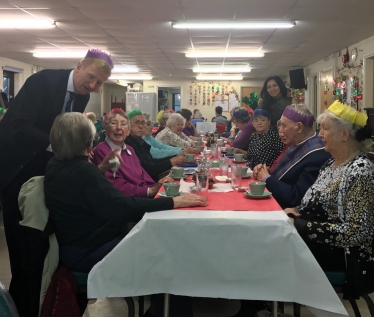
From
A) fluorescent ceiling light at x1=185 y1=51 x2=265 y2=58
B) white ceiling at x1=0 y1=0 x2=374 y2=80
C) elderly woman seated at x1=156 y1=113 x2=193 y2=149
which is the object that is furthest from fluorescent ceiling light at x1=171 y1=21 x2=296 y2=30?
fluorescent ceiling light at x1=185 y1=51 x2=265 y2=58

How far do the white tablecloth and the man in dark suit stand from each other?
28.4 inches

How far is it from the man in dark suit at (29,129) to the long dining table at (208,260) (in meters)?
0.70

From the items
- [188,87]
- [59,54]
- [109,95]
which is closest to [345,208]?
[59,54]

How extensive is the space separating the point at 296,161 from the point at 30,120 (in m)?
1.60

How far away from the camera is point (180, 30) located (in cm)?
714

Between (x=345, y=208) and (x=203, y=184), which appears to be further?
(x=203, y=184)

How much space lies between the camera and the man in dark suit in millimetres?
2232

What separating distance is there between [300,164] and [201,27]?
192 inches

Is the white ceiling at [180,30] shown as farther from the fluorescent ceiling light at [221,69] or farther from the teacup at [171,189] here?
the teacup at [171,189]

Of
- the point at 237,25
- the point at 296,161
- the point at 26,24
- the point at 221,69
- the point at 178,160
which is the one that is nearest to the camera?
the point at 296,161

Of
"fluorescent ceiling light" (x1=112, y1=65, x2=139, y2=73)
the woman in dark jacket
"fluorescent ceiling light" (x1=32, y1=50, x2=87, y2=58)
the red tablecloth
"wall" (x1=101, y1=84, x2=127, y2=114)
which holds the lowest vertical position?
the red tablecloth

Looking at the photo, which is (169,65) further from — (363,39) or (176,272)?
(176,272)

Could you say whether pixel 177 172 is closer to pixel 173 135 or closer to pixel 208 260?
pixel 208 260

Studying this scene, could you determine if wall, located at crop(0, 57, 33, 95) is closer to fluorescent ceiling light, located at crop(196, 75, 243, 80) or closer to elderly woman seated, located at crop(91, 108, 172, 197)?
fluorescent ceiling light, located at crop(196, 75, 243, 80)
